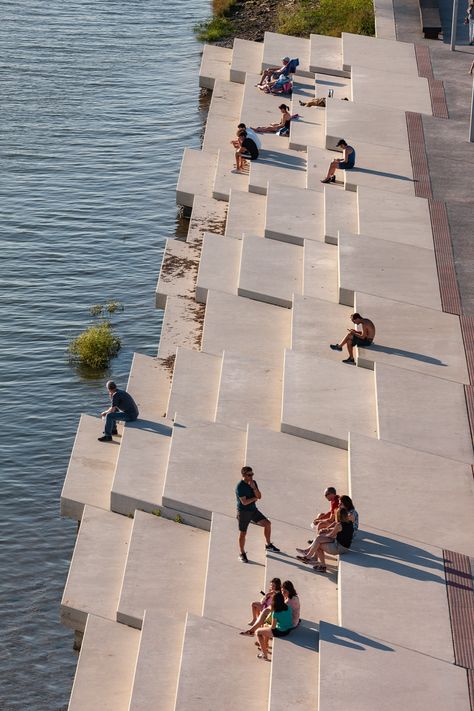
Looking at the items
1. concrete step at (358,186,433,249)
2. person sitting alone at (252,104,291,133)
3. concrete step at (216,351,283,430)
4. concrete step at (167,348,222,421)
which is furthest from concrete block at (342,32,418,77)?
concrete step at (216,351,283,430)

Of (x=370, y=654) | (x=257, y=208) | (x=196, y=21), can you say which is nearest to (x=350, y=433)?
(x=370, y=654)

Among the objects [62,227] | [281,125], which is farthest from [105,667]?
[281,125]

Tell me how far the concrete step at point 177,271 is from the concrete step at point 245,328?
5.19ft

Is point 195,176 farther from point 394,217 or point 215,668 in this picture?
point 215,668

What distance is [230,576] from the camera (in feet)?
63.6

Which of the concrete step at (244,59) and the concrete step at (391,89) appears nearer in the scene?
the concrete step at (391,89)

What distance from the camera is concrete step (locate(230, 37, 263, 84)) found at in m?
41.6

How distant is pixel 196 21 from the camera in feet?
167

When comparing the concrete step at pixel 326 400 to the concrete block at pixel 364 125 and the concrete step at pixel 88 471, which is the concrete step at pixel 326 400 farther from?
the concrete block at pixel 364 125

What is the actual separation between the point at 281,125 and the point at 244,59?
24.4ft

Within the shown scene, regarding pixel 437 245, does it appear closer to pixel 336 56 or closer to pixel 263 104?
pixel 263 104

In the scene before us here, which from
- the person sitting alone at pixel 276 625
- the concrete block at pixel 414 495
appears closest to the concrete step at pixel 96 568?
the person sitting alone at pixel 276 625

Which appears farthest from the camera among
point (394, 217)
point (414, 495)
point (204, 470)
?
point (394, 217)

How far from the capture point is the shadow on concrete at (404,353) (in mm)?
24152
